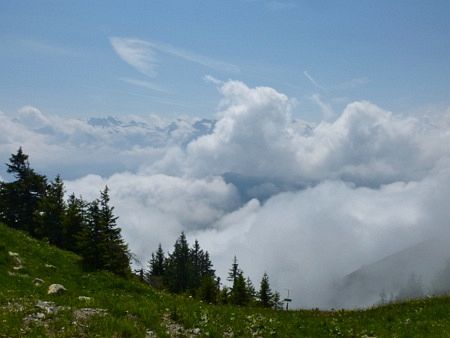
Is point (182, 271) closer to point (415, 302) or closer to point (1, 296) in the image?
point (415, 302)

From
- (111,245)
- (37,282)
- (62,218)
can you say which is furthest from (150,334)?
(62,218)

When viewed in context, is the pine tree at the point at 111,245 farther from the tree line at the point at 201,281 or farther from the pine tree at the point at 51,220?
the tree line at the point at 201,281

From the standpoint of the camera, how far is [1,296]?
17.2 meters

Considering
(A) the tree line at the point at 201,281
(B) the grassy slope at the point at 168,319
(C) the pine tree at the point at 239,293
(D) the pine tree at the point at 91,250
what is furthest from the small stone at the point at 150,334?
(C) the pine tree at the point at 239,293

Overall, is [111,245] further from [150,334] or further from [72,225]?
[150,334]

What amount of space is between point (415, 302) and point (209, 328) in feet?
56.8

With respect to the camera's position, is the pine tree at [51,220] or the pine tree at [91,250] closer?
the pine tree at [91,250]

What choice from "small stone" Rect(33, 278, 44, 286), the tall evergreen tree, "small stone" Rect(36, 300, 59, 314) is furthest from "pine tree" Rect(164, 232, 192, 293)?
"small stone" Rect(36, 300, 59, 314)

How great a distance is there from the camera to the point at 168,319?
Answer: 17.0 m

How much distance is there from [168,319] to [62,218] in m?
37.9

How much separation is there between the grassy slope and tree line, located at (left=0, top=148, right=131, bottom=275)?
6359 millimetres

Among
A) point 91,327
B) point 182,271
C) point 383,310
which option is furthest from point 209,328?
point 182,271

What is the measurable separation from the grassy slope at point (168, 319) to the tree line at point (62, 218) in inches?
250

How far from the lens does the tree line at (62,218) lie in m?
36.7
